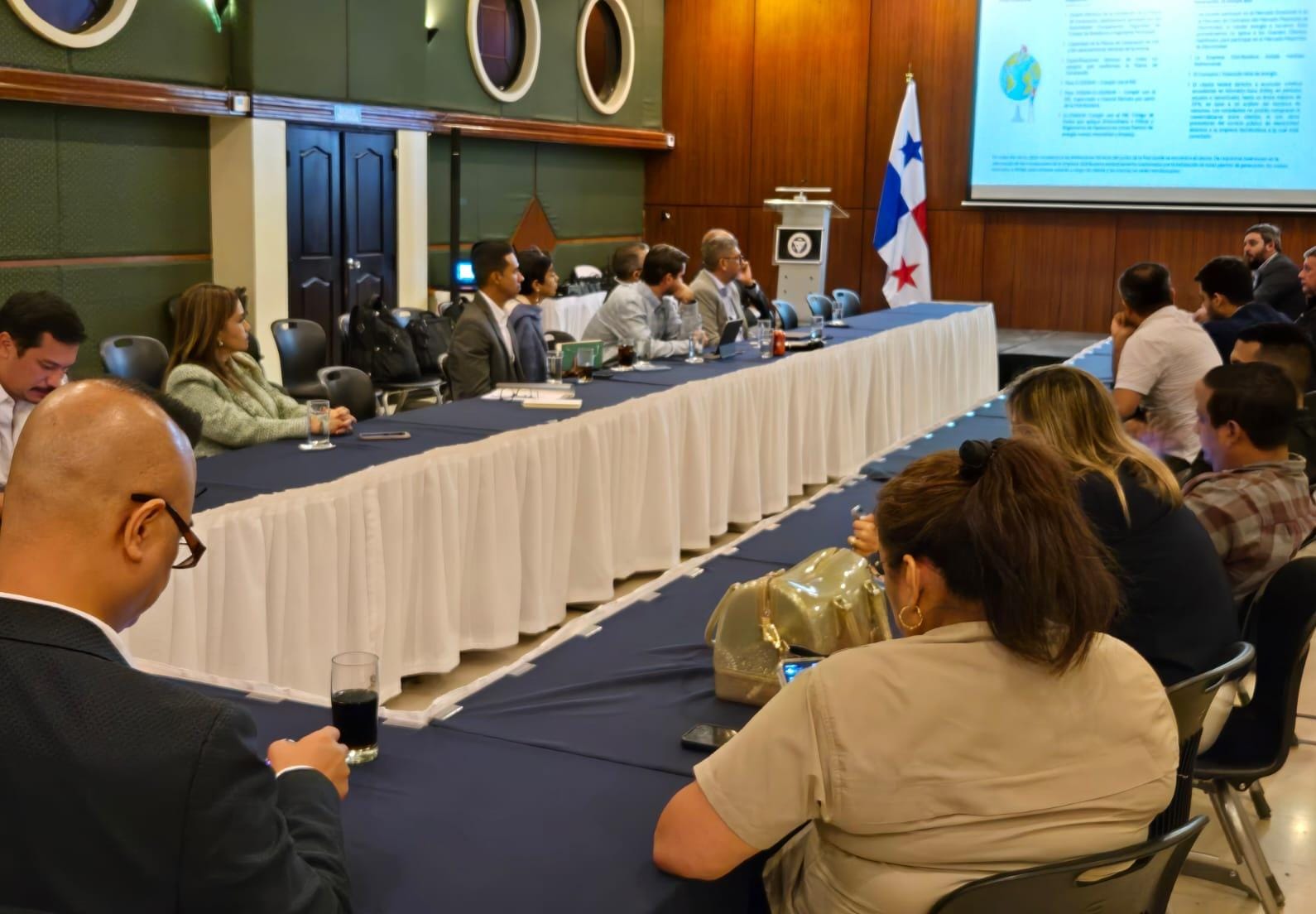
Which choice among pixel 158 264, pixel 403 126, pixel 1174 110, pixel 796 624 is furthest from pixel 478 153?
pixel 796 624

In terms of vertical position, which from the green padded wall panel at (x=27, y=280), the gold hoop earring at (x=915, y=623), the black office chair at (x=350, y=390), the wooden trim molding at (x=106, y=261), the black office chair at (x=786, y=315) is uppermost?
the wooden trim molding at (x=106, y=261)

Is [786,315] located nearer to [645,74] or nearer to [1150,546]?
[645,74]

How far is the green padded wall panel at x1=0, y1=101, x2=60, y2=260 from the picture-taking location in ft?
22.0

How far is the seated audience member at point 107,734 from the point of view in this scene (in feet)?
3.38

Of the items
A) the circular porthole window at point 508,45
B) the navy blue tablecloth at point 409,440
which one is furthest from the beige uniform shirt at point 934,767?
the circular porthole window at point 508,45

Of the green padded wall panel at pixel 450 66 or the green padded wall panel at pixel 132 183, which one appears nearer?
the green padded wall panel at pixel 132 183

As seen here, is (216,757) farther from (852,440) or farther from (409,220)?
(409,220)

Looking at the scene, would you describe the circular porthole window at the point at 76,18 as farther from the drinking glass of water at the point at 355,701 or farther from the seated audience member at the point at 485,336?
the drinking glass of water at the point at 355,701

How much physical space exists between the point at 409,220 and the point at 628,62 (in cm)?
358

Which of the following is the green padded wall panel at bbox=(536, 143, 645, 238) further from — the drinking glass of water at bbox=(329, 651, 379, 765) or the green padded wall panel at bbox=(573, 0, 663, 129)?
the drinking glass of water at bbox=(329, 651, 379, 765)

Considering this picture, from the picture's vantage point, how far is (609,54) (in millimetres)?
12055

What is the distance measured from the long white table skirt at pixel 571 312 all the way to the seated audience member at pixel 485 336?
14.0 ft

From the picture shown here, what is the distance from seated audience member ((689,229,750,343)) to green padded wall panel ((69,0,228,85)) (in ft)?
10.1

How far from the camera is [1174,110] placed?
10.3 metres
